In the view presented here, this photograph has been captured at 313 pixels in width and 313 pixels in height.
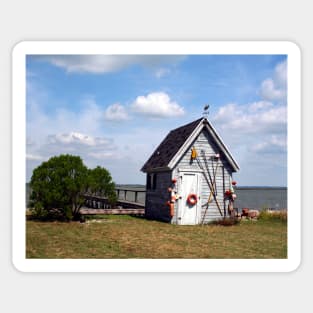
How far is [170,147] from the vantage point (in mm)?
12578

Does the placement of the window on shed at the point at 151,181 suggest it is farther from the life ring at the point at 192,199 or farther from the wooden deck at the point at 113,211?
the life ring at the point at 192,199

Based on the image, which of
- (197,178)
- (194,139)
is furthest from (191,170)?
(194,139)

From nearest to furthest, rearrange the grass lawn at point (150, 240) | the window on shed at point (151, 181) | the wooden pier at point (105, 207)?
1. the grass lawn at point (150, 240)
2. the wooden pier at point (105, 207)
3. the window on shed at point (151, 181)

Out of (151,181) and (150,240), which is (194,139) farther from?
(150,240)

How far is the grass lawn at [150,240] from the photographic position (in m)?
7.84

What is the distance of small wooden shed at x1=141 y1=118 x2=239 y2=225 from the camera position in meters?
11.5

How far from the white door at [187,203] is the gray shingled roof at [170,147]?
0.70m

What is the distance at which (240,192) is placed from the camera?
11875 millimetres

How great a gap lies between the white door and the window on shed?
1.49 meters

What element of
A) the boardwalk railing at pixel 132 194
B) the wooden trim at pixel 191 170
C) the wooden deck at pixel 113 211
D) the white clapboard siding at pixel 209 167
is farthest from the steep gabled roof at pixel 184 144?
the boardwalk railing at pixel 132 194

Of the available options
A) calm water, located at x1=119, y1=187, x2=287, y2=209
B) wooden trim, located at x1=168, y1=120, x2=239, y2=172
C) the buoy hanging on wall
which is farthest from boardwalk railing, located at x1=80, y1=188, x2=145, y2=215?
the buoy hanging on wall

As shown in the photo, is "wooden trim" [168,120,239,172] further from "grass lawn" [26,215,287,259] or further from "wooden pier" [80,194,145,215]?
"wooden pier" [80,194,145,215]
